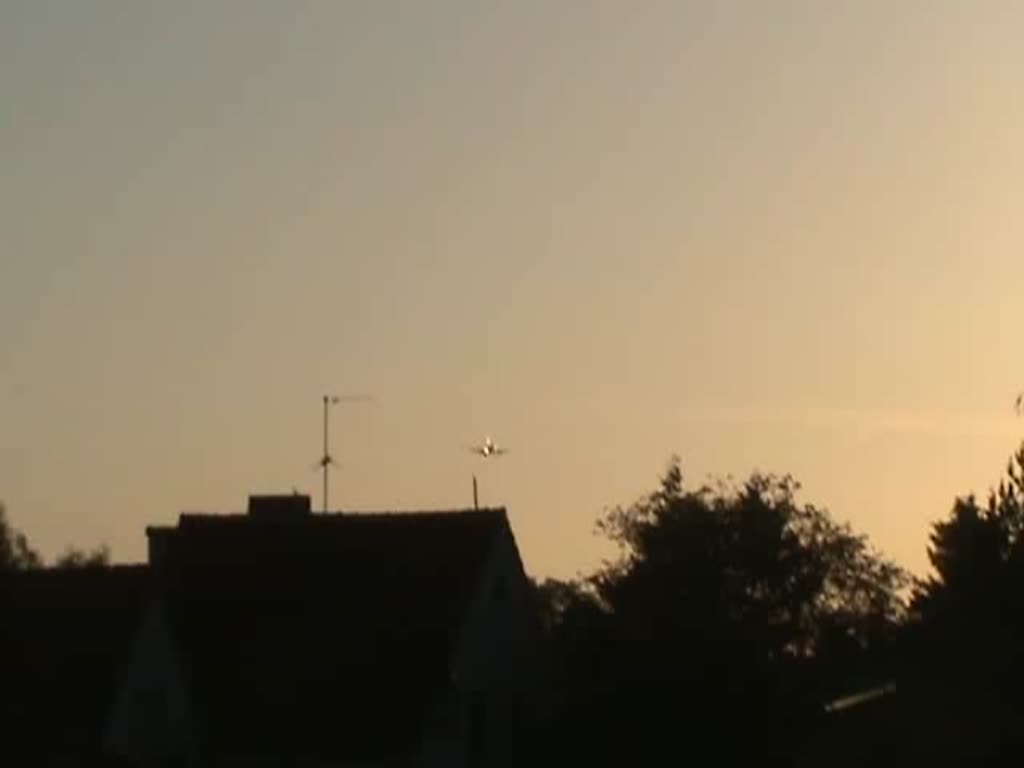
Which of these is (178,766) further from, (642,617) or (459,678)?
(642,617)

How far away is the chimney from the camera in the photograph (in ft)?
185

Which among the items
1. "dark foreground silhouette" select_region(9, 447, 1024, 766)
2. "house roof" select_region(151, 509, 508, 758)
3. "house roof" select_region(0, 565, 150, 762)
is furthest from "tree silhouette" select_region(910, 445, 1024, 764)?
"house roof" select_region(0, 565, 150, 762)

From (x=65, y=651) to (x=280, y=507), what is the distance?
481cm

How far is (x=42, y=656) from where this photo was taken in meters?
55.2

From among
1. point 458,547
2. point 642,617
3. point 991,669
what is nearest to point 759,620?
point 642,617

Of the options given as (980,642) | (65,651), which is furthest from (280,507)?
(980,642)

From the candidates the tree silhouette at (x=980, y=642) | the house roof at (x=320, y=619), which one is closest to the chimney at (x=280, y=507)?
the house roof at (x=320, y=619)

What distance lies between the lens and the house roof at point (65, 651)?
5341cm

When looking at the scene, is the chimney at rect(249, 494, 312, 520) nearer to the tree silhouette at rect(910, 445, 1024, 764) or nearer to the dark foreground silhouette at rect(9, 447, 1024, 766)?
the dark foreground silhouette at rect(9, 447, 1024, 766)

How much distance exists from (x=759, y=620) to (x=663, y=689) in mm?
2966

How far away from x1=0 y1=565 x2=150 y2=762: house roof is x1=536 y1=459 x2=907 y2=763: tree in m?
7.87

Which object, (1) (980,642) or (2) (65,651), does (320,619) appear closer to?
(2) (65,651)

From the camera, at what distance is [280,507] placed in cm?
5716

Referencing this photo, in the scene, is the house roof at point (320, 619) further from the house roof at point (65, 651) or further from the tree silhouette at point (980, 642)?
the tree silhouette at point (980, 642)
